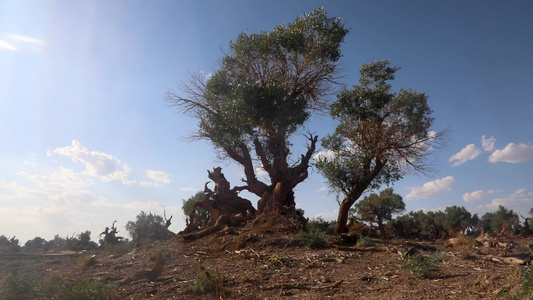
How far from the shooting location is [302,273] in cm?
957

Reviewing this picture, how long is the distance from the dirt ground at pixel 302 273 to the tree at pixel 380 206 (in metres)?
19.5

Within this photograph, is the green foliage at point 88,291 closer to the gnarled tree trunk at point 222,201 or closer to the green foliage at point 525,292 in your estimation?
the green foliage at point 525,292

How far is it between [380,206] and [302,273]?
89.3ft

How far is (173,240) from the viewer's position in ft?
57.9

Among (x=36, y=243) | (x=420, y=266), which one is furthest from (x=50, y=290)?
(x=36, y=243)

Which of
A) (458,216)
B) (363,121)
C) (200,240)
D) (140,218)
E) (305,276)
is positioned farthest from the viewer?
(458,216)

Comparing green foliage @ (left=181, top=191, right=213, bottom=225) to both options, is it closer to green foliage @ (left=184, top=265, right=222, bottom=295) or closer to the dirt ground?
the dirt ground

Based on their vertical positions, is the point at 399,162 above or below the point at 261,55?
below

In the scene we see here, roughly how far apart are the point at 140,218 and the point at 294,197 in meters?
30.6

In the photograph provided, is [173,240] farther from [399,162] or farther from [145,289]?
[399,162]

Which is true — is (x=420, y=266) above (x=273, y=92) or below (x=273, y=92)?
below

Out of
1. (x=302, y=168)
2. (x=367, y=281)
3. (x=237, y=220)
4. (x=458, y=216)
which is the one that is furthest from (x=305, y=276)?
(x=458, y=216)

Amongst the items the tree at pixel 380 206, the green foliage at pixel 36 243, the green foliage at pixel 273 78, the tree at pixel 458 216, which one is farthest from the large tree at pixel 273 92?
the tree at pixel 458 216

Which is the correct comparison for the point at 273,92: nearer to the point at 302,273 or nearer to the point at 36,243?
the point at 302,273
